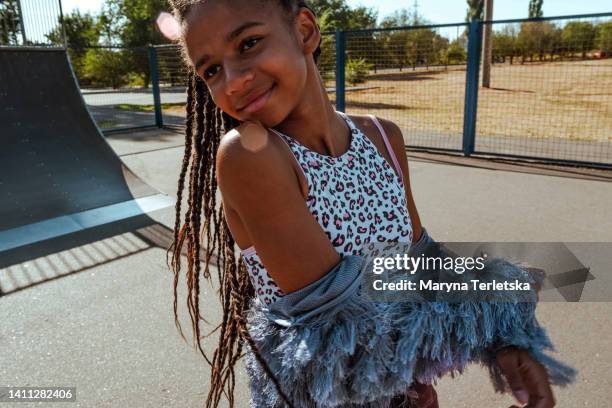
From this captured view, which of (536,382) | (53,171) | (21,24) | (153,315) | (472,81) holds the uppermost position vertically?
(21,24)

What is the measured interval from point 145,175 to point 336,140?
6.05 metres

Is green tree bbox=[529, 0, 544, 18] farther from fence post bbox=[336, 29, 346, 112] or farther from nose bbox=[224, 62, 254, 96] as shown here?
nose bbox=[224, 62, 254, 96]

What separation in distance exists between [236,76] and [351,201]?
36cm

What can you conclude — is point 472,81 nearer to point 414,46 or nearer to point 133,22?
point 414,46

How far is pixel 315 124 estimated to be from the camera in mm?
1192

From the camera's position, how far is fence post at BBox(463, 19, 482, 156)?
7164mm

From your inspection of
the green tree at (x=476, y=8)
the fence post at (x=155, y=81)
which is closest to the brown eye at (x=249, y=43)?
the fence post at (x=155, y=81)

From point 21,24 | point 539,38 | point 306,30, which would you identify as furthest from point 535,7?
point 306,30

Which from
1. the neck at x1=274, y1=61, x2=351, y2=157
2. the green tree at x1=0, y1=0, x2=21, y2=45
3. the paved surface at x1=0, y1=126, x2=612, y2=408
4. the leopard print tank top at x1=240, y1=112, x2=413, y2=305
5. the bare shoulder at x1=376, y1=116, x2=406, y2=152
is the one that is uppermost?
the green tree at x1=0, y1=0, x2=21, y2=45

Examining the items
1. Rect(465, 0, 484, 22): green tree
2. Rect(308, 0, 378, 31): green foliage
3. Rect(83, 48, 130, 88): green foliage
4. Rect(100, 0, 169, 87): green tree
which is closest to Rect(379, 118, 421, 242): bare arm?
Rect(83, 48, 130, 88): green foliage

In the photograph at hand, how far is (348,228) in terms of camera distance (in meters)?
1.10

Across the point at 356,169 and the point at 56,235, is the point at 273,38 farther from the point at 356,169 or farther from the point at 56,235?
the point at 56,235

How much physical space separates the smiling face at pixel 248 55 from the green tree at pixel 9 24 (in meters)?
7.88

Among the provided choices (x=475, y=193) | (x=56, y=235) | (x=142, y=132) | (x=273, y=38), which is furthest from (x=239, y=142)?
(x=142, y=132)
